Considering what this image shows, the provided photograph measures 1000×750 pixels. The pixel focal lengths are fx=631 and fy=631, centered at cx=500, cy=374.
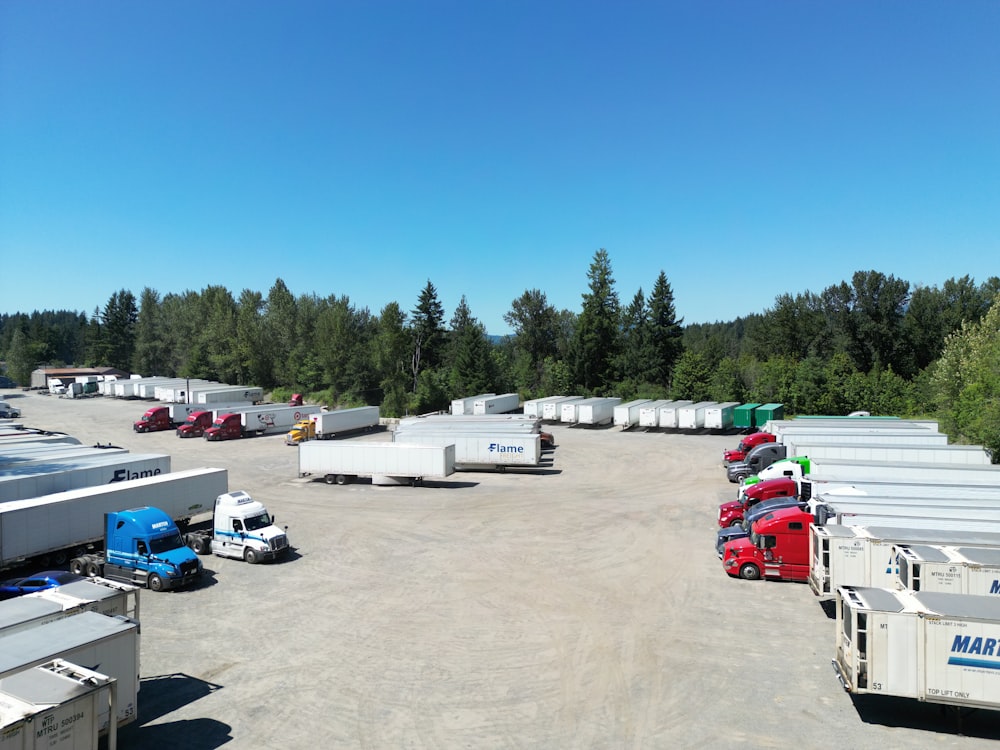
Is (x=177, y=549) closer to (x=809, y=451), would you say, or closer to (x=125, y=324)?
(x=809, y=451)

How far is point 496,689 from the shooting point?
13.4 m

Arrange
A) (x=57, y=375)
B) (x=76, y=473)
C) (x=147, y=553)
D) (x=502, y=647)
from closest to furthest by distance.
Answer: (x=502, y=647)
(x=147, y=553)
(x=76, y=473)
(x=57, y=375)

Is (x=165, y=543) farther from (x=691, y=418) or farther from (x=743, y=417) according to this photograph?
(x=743, y=417)

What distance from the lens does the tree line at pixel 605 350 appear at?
6197 centimetres

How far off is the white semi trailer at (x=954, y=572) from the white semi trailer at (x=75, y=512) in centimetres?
2449

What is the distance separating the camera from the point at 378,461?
113ft

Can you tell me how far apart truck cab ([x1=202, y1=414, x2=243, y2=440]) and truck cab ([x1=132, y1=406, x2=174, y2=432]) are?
8629 mm

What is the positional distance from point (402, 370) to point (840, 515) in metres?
59.2

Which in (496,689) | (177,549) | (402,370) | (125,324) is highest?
(125,324)

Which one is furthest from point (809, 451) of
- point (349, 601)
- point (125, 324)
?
point (125, 324)

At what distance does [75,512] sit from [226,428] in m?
32.0

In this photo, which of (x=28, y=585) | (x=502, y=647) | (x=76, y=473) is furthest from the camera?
(x=76, y=473)

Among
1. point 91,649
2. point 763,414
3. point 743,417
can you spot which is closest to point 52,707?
point 91,649

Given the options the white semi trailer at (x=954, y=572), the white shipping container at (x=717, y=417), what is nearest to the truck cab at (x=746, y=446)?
the white shipping container at (x=717, y=417)
